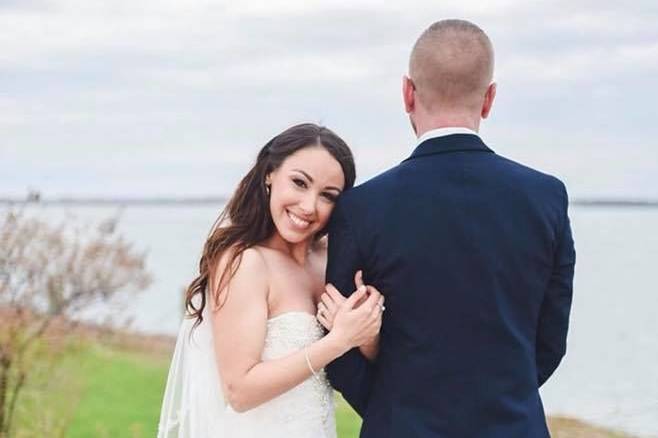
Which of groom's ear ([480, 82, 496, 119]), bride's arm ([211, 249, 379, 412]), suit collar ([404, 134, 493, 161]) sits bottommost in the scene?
bride's arm ([211, 249, 379, 412])

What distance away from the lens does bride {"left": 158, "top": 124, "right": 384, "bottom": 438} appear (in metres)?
3.56

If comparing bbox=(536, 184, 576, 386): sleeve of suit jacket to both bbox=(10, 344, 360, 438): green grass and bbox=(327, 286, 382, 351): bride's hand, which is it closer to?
bbox=(327, 286, 382, 351): bride's hand

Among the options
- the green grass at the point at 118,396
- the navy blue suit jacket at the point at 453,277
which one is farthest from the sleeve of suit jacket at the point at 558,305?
the green grass at the point at 118,396

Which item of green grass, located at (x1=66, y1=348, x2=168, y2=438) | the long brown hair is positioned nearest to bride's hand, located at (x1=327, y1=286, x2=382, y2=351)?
the long brown hair

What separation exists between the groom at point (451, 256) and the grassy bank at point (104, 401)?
3620 millimetres

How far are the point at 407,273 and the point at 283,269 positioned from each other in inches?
21.3

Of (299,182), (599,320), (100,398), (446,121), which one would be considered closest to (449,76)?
(446,121)

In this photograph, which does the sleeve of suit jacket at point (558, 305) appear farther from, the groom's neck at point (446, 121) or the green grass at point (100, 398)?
the green grass at point (100, 398)

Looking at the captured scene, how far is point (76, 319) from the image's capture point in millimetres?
7090

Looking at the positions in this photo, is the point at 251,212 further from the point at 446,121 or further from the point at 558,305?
the point at 558,305

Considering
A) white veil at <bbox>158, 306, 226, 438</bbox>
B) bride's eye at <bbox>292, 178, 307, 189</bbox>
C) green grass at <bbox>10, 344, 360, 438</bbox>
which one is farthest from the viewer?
green grass at <bbox>10, 344, 360, 438</bbox>

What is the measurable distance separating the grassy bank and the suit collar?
3.78 metres

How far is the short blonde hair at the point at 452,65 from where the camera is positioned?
11.0 feet

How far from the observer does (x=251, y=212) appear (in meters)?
3.81
